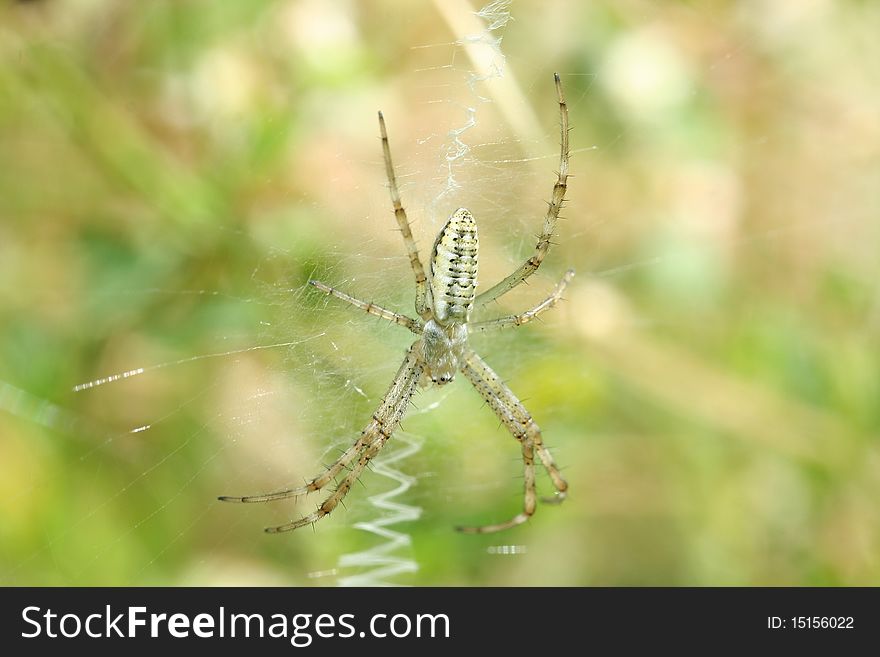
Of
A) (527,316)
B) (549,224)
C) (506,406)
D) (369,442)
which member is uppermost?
(549,224)

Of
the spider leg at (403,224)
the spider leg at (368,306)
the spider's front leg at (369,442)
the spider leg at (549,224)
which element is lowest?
the spider's front leg at (369,442)

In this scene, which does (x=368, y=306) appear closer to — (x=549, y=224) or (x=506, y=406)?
(x=549, y=224)

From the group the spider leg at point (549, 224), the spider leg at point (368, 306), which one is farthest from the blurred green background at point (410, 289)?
the spider leg at point (549, 224)

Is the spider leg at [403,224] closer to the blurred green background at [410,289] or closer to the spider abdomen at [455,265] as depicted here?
the spider abdomen at [455,265]

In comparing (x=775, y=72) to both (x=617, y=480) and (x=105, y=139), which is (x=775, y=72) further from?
(x=105, y=139)

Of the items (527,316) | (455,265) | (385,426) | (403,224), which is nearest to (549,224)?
(527,316)

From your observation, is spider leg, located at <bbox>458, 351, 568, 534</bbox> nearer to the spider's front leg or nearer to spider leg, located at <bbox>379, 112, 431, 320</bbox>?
the spider's front leg
